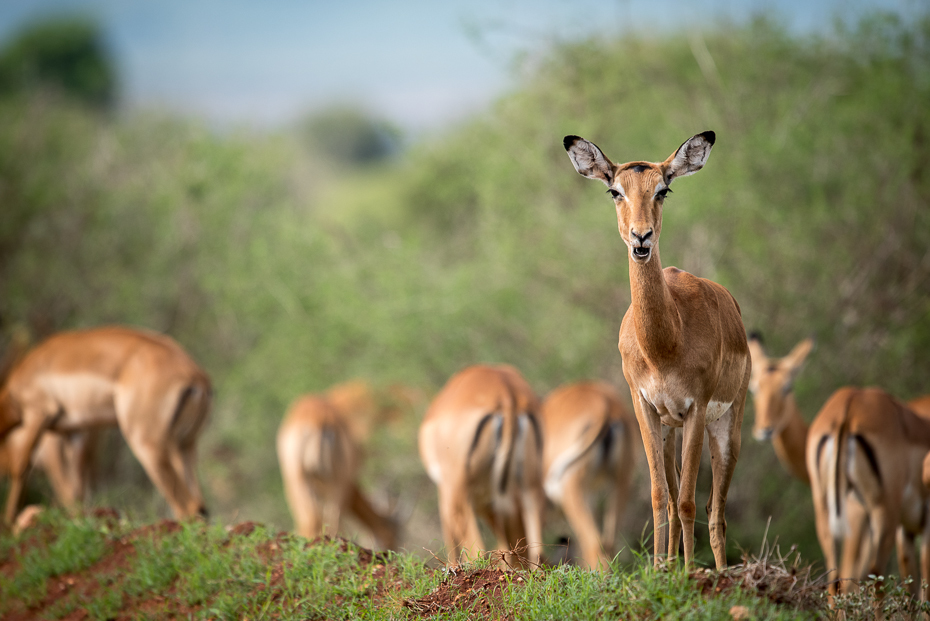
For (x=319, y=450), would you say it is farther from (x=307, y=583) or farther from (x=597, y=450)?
(x=307, y=583)

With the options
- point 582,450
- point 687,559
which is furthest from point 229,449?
point 687,559

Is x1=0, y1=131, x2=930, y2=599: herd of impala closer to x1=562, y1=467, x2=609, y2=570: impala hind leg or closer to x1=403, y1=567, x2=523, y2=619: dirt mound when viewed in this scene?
x1=562, y1=467, x2=609, y2=570: impala hind leg

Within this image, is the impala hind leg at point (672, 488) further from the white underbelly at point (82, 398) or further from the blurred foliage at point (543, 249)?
the white underbelly at point (82, 398)

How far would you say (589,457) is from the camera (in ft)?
25.9

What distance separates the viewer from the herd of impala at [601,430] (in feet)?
11.2

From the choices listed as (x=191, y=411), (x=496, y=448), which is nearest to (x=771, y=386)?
(x=496, y=448)

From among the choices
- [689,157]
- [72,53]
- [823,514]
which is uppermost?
[72,53]

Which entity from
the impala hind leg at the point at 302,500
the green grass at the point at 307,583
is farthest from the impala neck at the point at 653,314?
the impala hind leg at the point at 302,500

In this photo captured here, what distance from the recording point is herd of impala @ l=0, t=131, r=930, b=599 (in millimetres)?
3426

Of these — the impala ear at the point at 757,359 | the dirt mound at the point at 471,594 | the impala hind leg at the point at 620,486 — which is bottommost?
the impala hind leg at the point at 620,486

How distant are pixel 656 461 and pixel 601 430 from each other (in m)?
4.35

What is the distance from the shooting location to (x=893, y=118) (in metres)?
9.76

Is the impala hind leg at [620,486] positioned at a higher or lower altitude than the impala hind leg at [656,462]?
lower

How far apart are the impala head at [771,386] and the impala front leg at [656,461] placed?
13.3 ft
